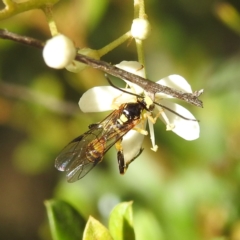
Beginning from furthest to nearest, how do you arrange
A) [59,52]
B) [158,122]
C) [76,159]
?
1. [158,122]
2. [76,159]
3. [59,52]

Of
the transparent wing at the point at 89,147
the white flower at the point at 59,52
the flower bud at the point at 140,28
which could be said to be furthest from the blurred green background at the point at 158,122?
the white flower at the point at 59,52

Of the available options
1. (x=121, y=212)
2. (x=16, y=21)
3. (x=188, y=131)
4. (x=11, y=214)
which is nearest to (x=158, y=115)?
(x=188, y=131)

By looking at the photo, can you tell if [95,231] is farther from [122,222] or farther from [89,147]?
[89,147]

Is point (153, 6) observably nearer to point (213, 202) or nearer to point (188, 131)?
point (213, 202)

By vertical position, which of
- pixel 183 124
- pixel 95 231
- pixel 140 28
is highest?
pixel 140 28

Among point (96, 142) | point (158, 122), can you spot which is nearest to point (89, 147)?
point (96, 142)
